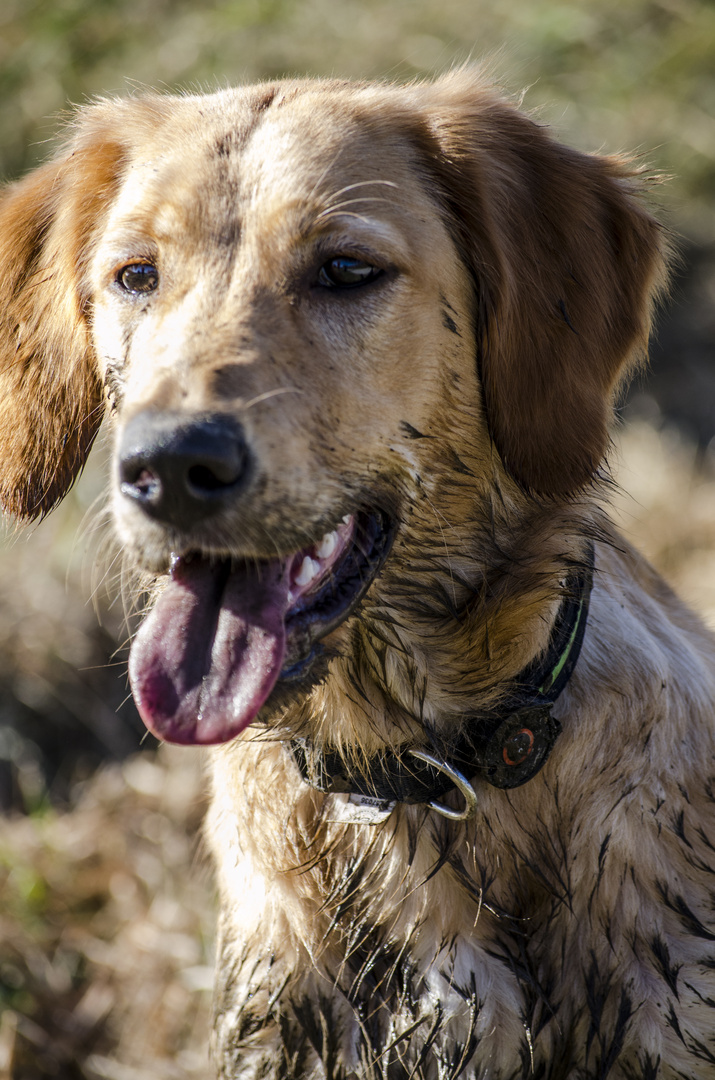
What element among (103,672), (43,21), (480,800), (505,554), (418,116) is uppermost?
(418,116)

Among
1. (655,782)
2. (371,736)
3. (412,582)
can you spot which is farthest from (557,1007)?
(412,582)

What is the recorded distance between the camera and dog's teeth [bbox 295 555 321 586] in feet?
6.07

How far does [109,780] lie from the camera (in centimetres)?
391

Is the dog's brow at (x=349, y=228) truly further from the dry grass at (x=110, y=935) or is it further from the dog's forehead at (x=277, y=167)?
the dry grass at (x=110, y=935)

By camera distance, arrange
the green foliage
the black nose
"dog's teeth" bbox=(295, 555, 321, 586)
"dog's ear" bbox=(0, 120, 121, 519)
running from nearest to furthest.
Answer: the black nose
"dog's teeth" bbox=(295, 555, 321, 586)
"dog's ear" bbox=(0, 120, 121, 519)
the green foliage

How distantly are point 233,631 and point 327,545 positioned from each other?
24 cm

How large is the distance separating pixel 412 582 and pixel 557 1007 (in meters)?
0.87

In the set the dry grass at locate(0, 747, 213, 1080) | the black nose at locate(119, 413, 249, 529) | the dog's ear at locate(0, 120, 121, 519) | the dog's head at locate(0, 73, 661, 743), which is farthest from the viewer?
the dry grass at locate(0, 747, 213, 1080)

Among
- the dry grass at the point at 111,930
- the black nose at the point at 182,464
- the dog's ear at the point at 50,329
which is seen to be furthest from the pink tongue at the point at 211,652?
the dry grass at the point at 111,930

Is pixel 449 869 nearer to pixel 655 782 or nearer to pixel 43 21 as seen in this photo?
pixel 655 782

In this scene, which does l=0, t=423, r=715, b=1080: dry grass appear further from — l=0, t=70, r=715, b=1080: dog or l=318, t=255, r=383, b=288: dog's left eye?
l=318, t=255, r=383, b=288: dog's left eye

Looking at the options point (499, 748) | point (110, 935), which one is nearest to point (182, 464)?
point (499, 748)

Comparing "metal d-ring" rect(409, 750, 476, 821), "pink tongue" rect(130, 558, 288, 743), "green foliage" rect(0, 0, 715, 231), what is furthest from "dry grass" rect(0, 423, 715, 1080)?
"green foliage" rect(0, 0, 715, 231)

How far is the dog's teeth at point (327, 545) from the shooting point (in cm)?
185
